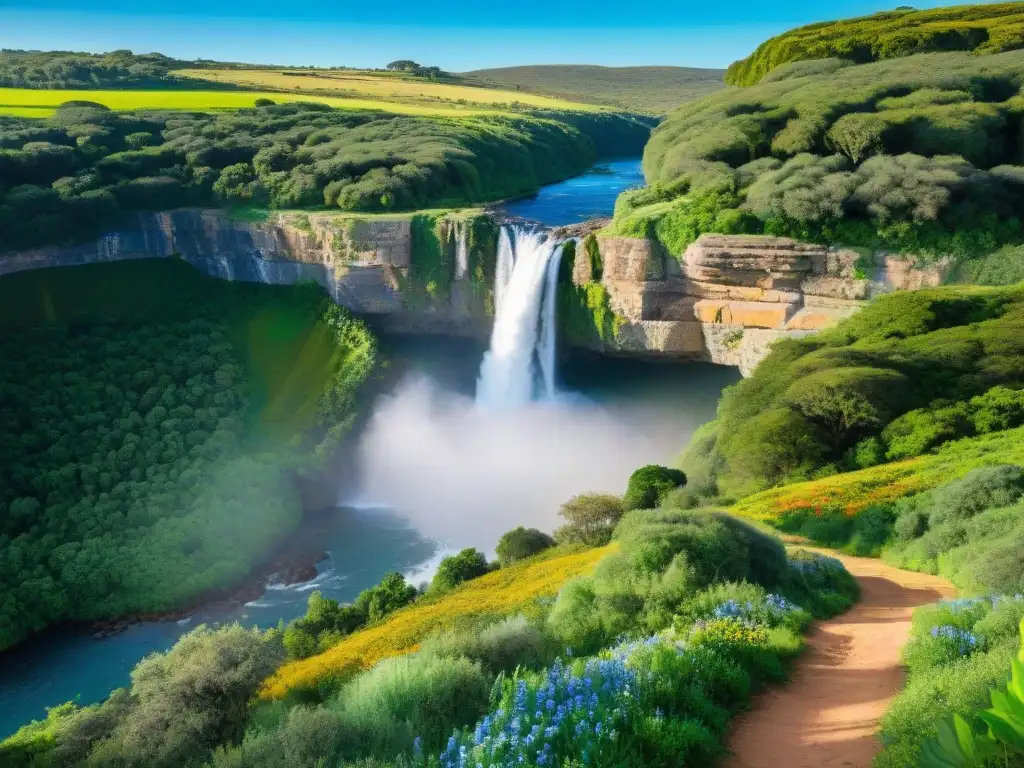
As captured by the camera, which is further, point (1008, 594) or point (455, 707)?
point (1008, 594)

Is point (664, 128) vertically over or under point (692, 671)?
over

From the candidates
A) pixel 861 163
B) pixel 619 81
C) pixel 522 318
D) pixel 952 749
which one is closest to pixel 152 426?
pixel 522 318

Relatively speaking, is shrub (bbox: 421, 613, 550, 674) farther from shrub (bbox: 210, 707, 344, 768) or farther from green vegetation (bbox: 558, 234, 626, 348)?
green vegetation (bbox: 558, 234, 626, 348)

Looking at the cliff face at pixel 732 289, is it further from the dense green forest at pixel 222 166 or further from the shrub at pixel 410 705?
the shrub at pixel 410 705

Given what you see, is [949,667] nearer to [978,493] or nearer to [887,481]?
[978,493]

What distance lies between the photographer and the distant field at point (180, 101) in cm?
5762

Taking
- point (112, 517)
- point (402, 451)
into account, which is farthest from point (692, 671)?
point (402, 451)

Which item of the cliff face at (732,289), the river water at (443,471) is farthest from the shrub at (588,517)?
the cliff face at (732,289)

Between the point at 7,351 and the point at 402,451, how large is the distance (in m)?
18.3

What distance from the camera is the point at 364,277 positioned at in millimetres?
38156

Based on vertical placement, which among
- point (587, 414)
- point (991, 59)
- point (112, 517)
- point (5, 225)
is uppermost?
point (991, 59)

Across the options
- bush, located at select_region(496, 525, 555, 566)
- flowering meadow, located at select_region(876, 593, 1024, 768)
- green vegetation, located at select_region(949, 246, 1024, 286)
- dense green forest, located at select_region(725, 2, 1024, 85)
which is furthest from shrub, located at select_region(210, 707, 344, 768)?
dense green forest, located at select_region(725, 2, 1024, 85)

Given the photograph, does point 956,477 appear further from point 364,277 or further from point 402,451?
point 364,277

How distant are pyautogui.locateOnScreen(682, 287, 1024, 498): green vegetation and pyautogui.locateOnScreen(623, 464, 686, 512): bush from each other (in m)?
0.70
